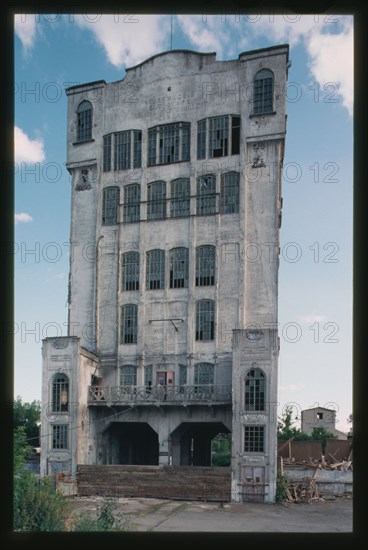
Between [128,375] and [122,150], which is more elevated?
[122,150]

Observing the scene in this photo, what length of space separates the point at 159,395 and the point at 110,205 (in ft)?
44.6

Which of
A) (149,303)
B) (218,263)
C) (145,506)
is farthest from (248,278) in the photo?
(145,506)

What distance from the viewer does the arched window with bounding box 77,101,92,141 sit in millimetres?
40156

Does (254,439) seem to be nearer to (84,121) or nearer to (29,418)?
(84,121)

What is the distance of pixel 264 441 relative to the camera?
30.3m

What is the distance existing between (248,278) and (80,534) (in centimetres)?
3259

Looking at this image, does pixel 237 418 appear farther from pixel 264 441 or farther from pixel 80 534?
pixel 80 534

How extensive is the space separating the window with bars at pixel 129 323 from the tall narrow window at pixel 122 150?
973 cm

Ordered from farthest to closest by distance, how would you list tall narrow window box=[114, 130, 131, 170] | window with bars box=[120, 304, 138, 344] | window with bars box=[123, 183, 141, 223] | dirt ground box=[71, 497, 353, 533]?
tall narrow window box=[114, 130, 131, 170] → window with bars box=[123, 183, 141, 223] → window with bars box=[120, 304, 138, 344] → dirt ground box=[71, 497, 353, 533]

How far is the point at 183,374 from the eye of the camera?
3547 centimetres

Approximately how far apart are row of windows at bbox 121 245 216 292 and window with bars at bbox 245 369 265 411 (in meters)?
7.16

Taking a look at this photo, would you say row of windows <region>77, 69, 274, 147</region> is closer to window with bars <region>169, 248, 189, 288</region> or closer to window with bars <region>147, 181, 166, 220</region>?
window with bars <region>147, 181, 166, 220</region>

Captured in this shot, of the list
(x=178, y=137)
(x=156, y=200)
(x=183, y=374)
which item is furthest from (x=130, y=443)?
(x=178, y=137)

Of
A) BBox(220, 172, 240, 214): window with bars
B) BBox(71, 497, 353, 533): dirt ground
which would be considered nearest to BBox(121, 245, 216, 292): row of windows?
BBox(220, 172, 240, 214): window with bars
